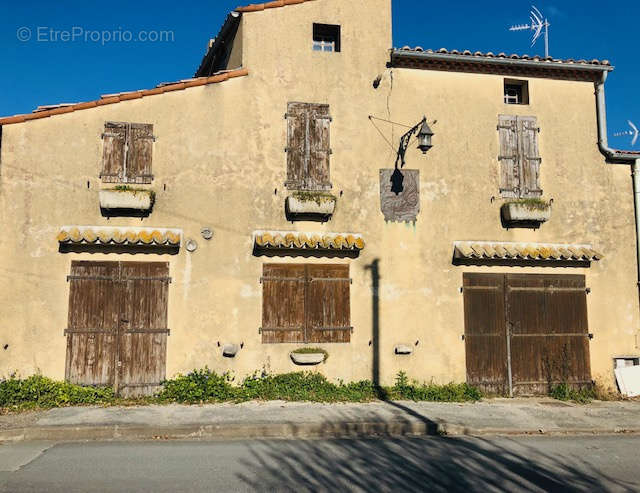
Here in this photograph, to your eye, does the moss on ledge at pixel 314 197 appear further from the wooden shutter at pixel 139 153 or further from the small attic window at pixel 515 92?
the small attic window at pixel 515 92

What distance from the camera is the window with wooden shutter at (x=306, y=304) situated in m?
10.4

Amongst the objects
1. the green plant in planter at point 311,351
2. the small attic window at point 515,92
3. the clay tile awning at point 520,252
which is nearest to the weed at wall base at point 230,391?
the green plant in planter at point 311,351

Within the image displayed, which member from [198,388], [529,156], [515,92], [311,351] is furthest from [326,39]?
[198,388]

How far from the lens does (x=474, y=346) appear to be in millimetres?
11000

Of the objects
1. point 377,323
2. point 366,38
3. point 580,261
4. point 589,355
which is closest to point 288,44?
point 366,38

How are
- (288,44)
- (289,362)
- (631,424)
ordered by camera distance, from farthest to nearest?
(288,44) < (289,362) < (631,424)

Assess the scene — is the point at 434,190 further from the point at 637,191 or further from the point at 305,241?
the point at 637,191

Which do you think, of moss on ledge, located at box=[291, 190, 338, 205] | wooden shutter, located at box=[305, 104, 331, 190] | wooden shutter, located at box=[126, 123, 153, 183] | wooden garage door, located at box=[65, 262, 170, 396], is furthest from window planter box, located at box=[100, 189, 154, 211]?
wooden shutter, located at box=[305, 104, 331, 190]

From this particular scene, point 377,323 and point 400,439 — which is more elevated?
point 377,323

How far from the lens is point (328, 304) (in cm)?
1062

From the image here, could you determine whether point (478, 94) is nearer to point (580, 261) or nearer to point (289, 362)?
point (580, 261)

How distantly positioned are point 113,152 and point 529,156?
834 centimetres

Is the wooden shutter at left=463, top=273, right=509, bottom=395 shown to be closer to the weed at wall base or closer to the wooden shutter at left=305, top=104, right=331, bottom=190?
the weed at wall base

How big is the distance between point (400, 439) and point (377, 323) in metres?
2.99
